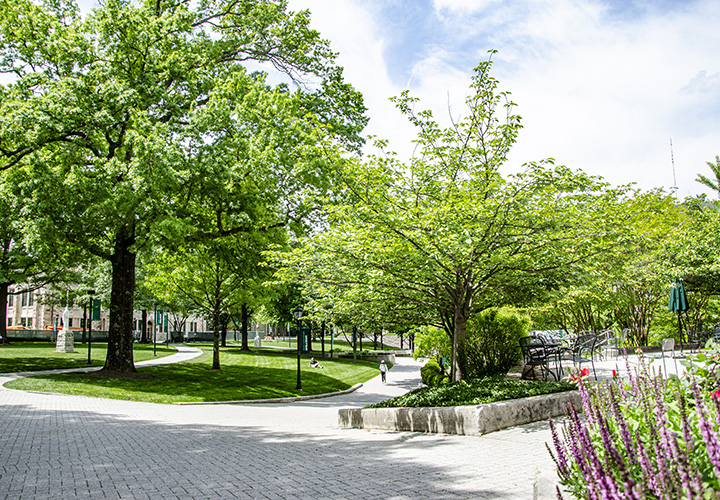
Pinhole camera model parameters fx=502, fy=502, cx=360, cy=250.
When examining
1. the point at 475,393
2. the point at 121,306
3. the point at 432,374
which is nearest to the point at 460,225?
the point at 475,393

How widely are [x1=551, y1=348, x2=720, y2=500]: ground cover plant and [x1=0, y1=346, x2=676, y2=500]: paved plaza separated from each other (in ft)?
4.36

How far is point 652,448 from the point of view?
290 centimetres

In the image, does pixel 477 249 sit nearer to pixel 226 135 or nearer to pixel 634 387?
pixel 634 387

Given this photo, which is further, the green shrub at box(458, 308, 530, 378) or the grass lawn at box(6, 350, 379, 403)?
the grass lawn at box(6, 350, 379, 403)

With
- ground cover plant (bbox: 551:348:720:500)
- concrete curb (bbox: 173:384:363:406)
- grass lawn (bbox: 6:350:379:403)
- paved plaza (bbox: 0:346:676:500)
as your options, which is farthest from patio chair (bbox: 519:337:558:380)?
grass lawn (bbox: 6:350:379:403)

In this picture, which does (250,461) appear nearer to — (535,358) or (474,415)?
(474,415)

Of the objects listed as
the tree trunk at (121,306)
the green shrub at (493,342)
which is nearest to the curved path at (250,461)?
the green shrub at (493,342)

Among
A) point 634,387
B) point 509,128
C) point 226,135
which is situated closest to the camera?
point 634,387

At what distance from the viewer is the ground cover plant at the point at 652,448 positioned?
234 centimetres

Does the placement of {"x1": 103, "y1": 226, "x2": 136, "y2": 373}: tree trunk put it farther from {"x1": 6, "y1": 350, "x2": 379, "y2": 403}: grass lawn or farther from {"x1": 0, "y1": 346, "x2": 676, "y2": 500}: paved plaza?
{"x1": 0, "y1": 346, "x2": 676, "y2": 500}: paved plaza

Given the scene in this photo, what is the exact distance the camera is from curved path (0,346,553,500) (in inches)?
211

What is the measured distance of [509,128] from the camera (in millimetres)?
11523

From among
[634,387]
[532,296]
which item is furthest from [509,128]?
[634,387]

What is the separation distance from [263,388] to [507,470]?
17507mm
